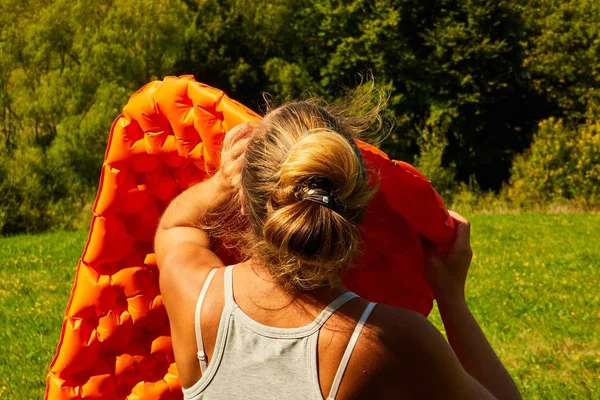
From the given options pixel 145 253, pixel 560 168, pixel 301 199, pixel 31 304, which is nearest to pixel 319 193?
pixel 301 199

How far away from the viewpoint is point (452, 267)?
7.56 feet

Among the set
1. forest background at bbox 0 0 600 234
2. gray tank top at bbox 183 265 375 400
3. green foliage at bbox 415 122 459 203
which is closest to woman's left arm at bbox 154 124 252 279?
gray tank top at bbox 183 265 375 400

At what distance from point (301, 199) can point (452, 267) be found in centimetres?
73

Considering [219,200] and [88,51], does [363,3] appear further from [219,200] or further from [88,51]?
[219,200]

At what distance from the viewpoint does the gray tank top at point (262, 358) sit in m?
1.77

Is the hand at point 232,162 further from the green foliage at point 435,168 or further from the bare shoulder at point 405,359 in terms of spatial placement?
the green foliage at point 435,168

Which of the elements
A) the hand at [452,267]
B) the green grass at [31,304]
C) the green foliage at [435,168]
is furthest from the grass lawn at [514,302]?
the green foliage at [435,168]

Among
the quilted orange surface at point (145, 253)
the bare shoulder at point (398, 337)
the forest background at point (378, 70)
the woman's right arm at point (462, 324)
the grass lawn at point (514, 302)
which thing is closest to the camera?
the bare shoulder at point (398, 337)

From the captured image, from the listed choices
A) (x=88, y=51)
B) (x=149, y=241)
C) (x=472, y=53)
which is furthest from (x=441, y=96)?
(x=149, y=241)

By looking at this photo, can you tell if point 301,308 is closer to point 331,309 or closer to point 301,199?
point 331,309

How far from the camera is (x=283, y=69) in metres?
36.9

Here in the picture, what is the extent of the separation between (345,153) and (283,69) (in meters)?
35.6

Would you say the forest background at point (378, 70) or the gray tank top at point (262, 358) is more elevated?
the gray tank top at point (262, 358)

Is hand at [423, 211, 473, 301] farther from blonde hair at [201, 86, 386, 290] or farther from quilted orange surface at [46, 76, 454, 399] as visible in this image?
blonde hair at [201, 86, 386, 290]
